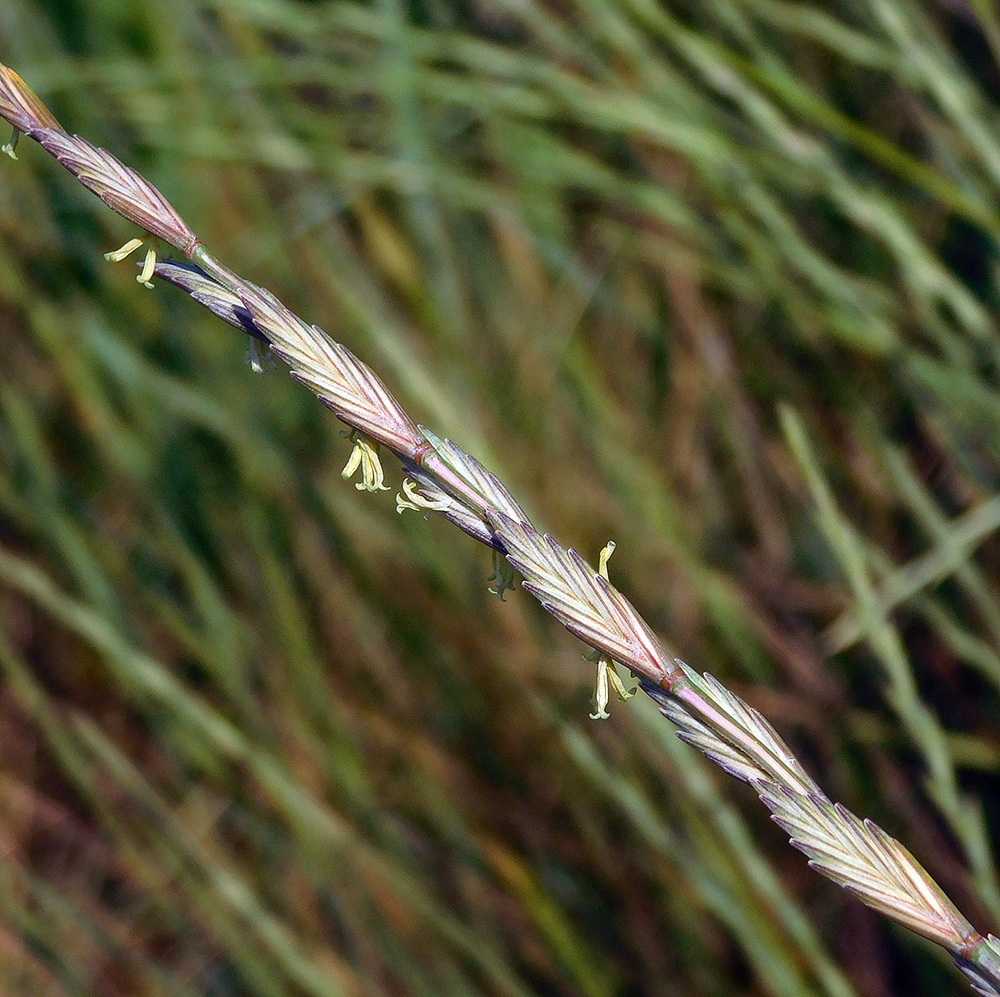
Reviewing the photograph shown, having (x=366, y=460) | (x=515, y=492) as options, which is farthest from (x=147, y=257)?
(x=515, y=492)

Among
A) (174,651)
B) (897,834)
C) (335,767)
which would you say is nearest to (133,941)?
(174,651)

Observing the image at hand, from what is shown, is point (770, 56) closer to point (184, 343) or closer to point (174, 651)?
point (184, 343)

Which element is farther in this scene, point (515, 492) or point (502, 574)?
point (515, 492)

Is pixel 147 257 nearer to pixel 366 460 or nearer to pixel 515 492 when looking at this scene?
pixel 366 460

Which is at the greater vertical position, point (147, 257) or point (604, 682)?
point (147, 257)

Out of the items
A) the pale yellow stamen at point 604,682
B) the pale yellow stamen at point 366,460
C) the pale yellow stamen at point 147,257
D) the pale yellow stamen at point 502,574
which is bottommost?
the pale yellow stamen at point 604,682

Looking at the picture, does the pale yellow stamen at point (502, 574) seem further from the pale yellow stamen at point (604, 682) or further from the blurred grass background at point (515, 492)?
the blurred grass background at point (515, 492)

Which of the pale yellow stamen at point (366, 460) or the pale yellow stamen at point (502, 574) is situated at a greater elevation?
the pale yellow stamen at point (366, 460)

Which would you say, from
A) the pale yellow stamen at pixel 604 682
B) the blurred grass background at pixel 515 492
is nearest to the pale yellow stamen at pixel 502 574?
the pale yellow stamen at pixel 604 682

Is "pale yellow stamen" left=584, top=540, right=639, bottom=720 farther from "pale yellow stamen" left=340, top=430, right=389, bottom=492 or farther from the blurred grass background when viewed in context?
the blurred grass background
